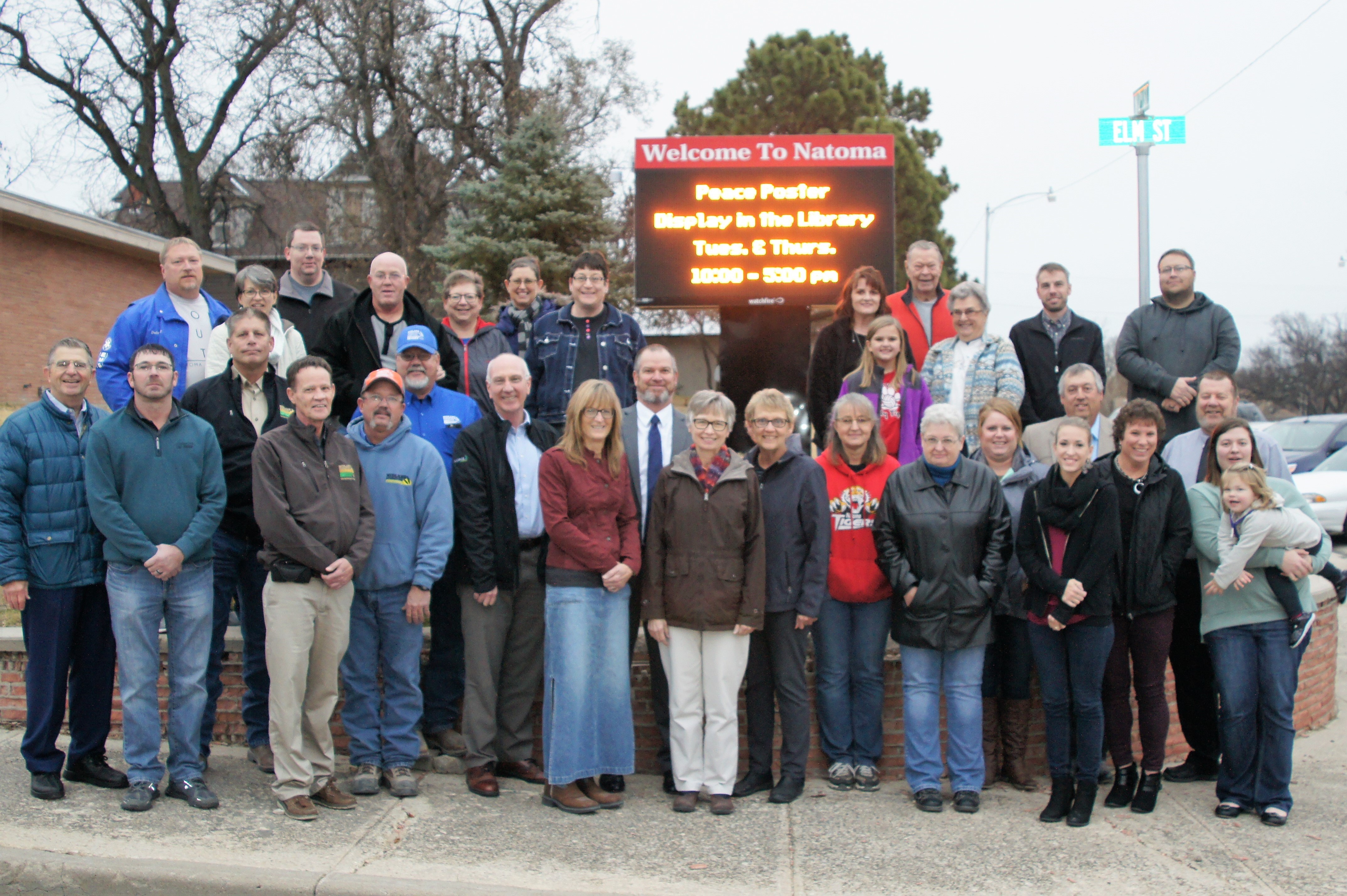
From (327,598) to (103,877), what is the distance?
1.35m

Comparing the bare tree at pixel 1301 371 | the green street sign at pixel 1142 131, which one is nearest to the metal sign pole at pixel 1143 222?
the green street sign at pixel 1142 131

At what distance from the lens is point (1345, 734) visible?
6.42 metres

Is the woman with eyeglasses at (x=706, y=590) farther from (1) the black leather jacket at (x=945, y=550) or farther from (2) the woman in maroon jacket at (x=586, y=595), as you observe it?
(1) the black leather jacket at (x=945, y=550)

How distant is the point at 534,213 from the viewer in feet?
60.1

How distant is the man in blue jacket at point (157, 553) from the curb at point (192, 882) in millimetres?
547

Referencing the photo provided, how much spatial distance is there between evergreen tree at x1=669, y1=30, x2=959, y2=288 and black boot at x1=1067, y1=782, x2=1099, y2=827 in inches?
874

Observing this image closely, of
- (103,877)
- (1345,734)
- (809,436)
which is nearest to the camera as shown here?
(103,877)

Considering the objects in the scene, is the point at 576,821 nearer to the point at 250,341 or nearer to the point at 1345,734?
the point at 250,341

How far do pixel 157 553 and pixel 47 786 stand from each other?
1.24 metres

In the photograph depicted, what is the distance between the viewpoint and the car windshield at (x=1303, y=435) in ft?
53.1

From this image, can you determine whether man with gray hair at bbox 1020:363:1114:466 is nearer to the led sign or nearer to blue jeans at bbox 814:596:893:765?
blue jeans at bbox 814:596:893:765

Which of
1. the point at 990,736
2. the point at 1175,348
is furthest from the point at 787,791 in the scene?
the point at 1175,348

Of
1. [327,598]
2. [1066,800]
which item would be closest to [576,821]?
[327,598]

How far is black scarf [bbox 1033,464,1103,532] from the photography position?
459 centimetres
